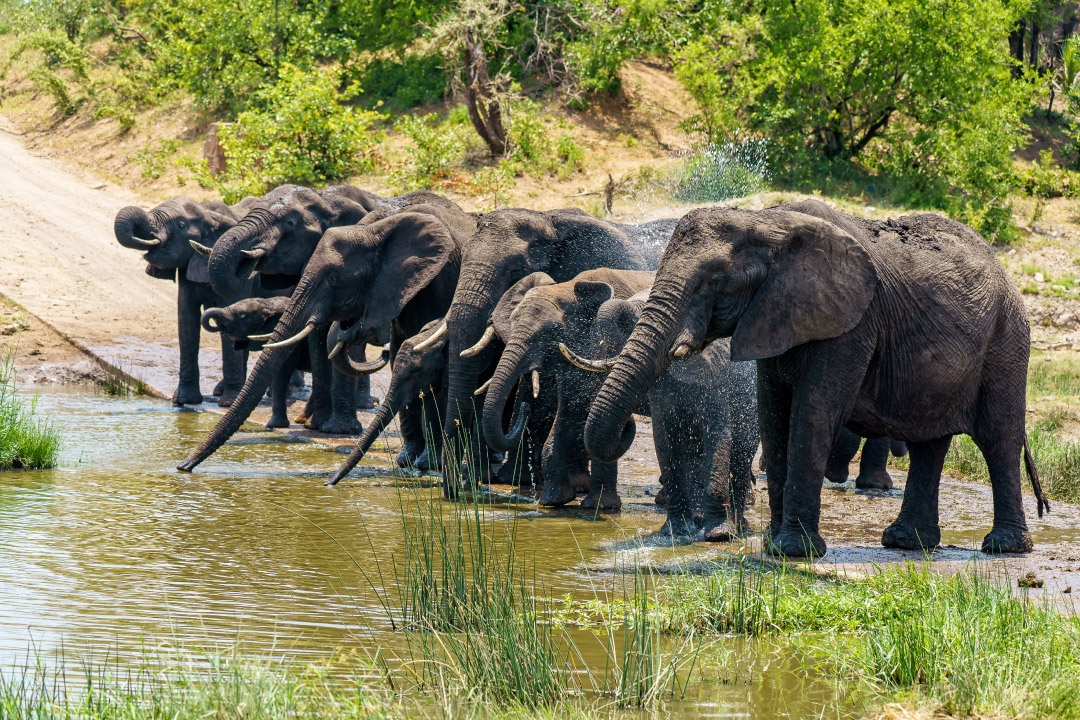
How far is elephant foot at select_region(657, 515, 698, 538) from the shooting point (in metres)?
8.93

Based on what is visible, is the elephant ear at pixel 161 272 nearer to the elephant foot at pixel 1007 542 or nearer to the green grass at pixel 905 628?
the green grass at pixel 905 628

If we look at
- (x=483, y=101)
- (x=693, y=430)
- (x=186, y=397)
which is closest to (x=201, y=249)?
(x=186, y=397)

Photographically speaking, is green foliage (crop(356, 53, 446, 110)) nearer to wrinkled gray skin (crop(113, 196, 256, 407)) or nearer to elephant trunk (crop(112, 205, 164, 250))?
wrinkled gray skin (crop(113, 196, 256, 407))

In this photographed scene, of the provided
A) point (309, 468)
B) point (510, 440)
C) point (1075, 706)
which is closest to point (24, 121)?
point (309, 468)

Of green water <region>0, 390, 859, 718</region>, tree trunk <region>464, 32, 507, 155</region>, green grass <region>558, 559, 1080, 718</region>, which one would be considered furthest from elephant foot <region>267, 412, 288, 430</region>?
tree trunk <region>464, 32, 507, 155</region>

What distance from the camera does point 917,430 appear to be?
8.55m

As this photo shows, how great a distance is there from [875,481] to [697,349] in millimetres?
4781

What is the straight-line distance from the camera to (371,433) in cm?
1148

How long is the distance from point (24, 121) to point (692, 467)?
115 feet

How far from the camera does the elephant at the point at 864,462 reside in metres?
11.8

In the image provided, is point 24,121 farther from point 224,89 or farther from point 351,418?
point 351,418

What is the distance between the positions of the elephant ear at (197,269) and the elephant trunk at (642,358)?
1083 cm

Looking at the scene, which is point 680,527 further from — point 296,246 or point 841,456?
point 296,246

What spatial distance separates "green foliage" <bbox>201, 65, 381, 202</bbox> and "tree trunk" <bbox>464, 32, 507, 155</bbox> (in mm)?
2323
